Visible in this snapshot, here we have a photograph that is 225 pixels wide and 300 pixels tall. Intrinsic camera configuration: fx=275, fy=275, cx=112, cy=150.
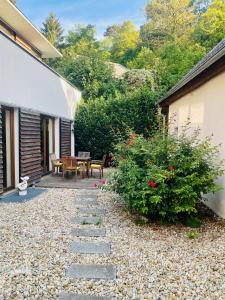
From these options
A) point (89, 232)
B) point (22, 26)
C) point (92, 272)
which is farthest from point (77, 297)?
point (22, 26)

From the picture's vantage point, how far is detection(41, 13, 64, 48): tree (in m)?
39.6

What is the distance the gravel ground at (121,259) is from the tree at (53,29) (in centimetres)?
3841

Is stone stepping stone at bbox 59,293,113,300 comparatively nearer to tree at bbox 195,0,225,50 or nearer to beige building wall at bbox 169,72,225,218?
beige building wall at bbox 169,72,225,218

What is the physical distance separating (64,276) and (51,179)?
681 centimetres

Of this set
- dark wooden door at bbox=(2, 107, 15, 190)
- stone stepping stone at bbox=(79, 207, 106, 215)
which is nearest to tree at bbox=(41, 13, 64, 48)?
dark wooden door at bbox=(2, 107, 15, 190)

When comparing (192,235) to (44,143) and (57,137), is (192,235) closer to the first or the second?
(44,143)

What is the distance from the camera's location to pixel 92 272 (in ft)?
10.6

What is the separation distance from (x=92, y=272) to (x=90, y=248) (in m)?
0.73

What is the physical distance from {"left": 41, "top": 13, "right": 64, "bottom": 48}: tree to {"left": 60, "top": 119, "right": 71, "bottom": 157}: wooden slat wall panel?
29.9m

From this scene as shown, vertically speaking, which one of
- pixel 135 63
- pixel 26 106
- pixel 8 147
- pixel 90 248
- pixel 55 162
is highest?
pixel 135 63

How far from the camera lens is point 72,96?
546 inches

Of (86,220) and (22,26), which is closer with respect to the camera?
(86,220)

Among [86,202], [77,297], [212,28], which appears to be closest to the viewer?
[77,297]

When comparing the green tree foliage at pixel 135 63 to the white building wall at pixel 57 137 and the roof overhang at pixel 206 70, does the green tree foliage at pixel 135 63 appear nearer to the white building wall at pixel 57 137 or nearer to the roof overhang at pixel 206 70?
the roof overhang at pixel 206 70
